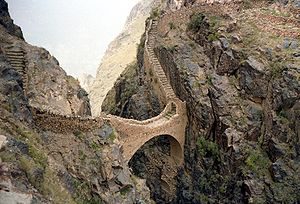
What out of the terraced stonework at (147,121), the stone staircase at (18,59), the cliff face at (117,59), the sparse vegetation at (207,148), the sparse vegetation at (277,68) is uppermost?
the stone staircase at (18,59)

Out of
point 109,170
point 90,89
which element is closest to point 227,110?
point 109,170

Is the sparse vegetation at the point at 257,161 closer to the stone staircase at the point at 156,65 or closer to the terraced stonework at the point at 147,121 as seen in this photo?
the terraced stonework at the point at 147,121

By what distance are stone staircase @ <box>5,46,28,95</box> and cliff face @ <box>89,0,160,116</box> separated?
3449 cm

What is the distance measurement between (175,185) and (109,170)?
10.1 meters

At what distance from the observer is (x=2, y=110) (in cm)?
1623

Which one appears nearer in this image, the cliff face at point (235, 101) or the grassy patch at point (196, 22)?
the cliff face at point (235, 101)

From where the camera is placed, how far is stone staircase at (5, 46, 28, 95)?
24405 millimetres

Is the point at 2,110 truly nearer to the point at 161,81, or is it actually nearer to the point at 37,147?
the point at 37,147

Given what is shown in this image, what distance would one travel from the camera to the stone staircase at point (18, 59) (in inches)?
961

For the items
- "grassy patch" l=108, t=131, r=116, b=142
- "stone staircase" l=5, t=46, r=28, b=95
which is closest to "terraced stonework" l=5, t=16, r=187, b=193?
"stone staircase" l=5, t=46, r=28, b=95

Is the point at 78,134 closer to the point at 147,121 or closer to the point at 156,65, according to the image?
the point at 147,121

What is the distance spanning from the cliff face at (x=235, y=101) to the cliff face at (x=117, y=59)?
31051mm

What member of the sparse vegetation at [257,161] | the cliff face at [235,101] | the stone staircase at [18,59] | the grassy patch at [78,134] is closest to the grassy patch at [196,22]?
the cliff face at [235,101]

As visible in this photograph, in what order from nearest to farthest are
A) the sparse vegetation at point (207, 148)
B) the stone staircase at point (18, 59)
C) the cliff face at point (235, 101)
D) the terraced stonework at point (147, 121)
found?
the terraced stonework at point (147, 121), the stone staircase at point (18, 59), the cliff face at point (235, 101), the sparse vegetation at point (207, 148)
